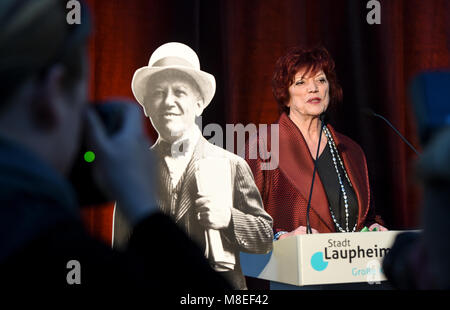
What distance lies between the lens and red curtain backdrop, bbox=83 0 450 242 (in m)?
2.46

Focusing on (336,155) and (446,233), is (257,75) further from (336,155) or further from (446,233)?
(446,233)

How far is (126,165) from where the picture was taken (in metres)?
0.38

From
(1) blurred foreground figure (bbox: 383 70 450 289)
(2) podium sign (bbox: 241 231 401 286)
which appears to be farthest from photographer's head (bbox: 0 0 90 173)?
(2) podium sign (bbox: 241 231 401 286)

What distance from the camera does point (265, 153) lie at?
96.1 inches

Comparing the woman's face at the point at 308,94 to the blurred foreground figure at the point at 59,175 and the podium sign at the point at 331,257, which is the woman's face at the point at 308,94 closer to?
the podium sign at the point at 331,257

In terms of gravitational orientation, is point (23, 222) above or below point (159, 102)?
below

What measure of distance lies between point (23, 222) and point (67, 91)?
103 mm

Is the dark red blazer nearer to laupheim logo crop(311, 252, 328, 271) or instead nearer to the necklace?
the necklace

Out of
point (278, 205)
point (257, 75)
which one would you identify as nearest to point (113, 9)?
point (257, 75)

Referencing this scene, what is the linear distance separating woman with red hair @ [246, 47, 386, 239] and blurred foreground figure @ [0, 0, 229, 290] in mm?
1977

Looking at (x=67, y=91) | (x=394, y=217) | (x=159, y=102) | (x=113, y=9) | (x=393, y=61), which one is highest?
(x=113, y=9)

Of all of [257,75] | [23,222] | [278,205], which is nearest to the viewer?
[23,222]

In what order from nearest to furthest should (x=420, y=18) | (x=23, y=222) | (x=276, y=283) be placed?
(x=23, y=222)
(x=276, y=283)
(x=420, y=18)

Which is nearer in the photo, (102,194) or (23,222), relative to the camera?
(23,222)
